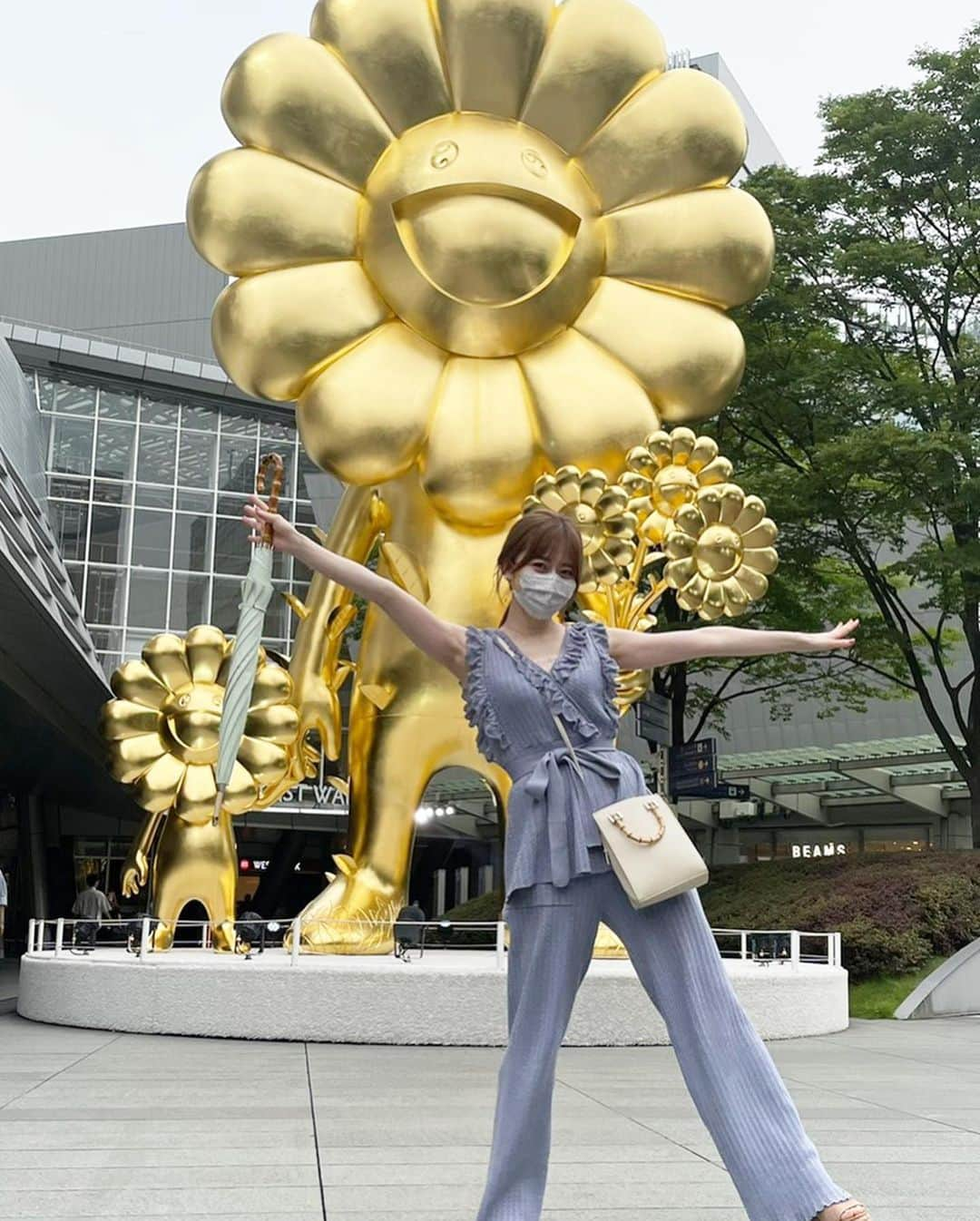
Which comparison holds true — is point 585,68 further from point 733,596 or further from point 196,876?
point 196,876

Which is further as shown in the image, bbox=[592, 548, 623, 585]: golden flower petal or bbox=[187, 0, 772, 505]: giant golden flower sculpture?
bbox=[592, 548, 623, 585]: golden flower petal

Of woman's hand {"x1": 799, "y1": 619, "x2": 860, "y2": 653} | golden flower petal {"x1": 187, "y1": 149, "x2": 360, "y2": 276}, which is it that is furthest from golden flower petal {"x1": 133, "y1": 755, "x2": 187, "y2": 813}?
woman's hand {"x1": 799, "y1": 619, "x2": 860, "y2": 653}

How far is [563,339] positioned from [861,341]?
11.0m

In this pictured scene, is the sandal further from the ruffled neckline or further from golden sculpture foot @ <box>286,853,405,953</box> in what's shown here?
golden sculpture foot @ <box>286,853,405,953</box>

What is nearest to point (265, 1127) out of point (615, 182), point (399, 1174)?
point (399, 1174)

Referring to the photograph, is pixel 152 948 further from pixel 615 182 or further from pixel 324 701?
pixel 615 182

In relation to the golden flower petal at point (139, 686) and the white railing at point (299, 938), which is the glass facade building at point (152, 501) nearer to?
the white railing at point (299, 938)

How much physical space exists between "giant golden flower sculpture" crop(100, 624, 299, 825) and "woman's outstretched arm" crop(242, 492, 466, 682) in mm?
7299

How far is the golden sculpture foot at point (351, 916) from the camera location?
1008cm

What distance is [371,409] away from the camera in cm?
1018

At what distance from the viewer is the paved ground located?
13.5 feet

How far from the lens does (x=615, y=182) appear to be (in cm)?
1075

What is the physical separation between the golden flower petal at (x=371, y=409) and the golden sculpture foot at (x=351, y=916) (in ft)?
9.15

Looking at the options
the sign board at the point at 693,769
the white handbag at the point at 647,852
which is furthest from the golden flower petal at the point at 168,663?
the sign board at the point at 693,769
